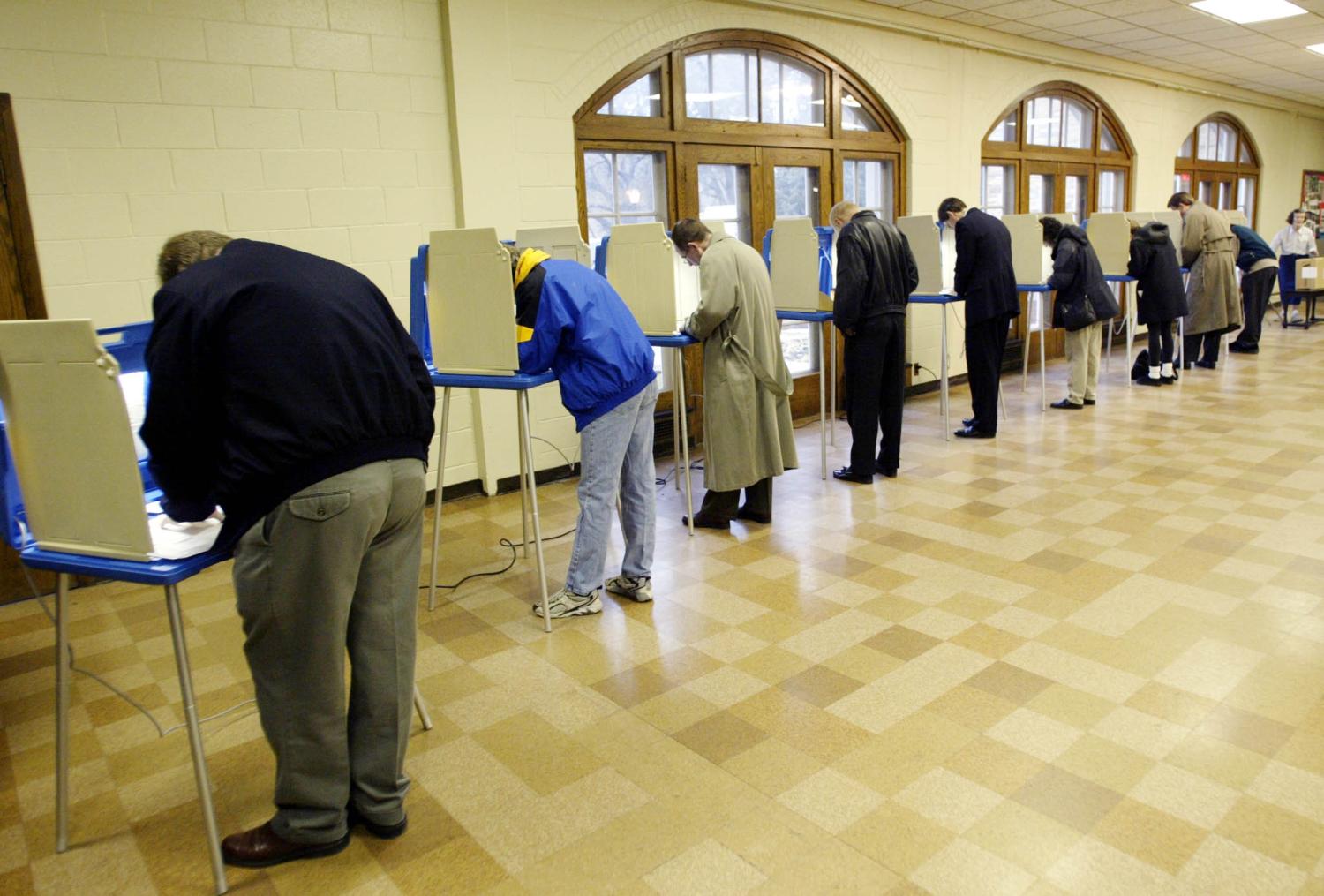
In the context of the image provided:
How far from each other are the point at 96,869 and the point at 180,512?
33.2 inches

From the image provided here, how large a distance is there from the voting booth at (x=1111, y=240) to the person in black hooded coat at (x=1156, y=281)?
2.1 inches

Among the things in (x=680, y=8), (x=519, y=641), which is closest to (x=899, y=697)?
(x=519, y=641)

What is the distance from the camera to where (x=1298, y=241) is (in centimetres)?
995

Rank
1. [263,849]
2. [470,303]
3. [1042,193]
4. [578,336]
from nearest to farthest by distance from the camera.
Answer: [263,849]
[578,336]
[470,303]
[1042,193]

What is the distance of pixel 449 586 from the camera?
11.6 ft

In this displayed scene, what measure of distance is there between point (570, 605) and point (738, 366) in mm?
1224

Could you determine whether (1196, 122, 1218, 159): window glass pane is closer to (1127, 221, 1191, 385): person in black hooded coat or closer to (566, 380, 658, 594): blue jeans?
(1127, 221, 1191, 385): person in black hooded coat

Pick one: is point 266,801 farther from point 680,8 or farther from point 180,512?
point 680,8

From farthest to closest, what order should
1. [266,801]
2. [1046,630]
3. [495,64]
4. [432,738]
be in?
[495,64], [1046,630], [432,738], [266,801]

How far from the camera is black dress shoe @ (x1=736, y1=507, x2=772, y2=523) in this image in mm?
4141

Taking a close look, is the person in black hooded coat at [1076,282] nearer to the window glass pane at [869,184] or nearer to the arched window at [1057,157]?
the window glass pane at [869,184]

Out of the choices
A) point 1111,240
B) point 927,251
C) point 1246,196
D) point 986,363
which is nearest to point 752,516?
point 986,363

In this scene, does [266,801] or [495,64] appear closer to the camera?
[266,801]

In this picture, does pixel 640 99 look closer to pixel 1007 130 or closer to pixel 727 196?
pixel 727 196
